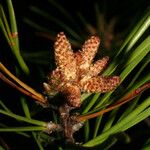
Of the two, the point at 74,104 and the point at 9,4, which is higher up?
the point at 9,4

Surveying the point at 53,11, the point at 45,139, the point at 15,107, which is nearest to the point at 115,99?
the point at 45,139

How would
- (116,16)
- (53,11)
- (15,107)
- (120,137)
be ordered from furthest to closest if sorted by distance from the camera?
(53,11), (116,16), (15,107), (120,137)

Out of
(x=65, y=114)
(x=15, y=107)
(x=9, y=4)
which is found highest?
(x=9, y=4)

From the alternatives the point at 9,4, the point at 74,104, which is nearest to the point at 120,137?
the point at 74,104

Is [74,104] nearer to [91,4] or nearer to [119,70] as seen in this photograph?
[119,70]

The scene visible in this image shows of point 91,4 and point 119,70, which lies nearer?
point 119,70

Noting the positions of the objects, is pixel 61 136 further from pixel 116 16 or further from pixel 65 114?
pixel 116 16

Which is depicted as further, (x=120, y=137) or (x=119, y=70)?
(x=119, y=70)

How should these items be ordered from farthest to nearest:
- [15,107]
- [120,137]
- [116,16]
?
[116,16] → [15,107] → [120,137]

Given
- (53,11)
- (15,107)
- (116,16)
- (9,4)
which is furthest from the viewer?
(53,11)
